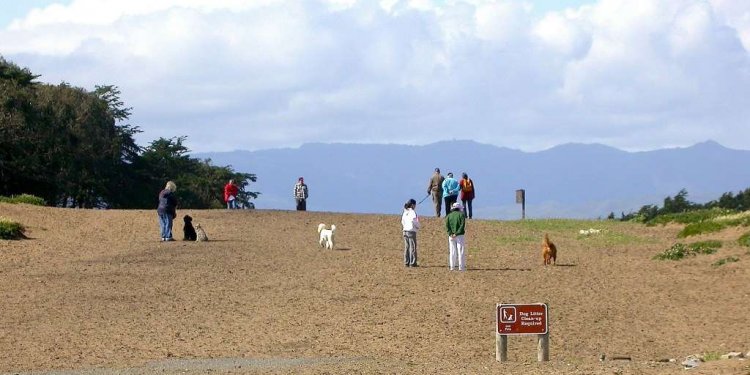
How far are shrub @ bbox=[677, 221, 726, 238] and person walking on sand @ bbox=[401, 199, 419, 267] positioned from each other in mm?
10655

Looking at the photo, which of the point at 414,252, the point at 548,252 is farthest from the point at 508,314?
the point at 548,252

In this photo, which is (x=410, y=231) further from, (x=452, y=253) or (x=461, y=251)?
(x=461, y=251)

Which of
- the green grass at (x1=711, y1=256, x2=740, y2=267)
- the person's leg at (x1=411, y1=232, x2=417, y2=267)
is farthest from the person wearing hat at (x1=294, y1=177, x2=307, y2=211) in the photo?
the green grass at (x1=711, y1=256, x2=740, y2=267)

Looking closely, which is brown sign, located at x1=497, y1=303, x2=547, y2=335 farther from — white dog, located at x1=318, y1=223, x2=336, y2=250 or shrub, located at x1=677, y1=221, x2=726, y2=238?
shrub, located at x1=677, y1=221, x2=726, y2=238

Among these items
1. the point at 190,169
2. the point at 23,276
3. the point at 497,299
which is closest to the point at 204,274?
the point at 23,276

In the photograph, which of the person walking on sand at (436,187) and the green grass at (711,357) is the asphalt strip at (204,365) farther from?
the person walking on sand at (436,187)

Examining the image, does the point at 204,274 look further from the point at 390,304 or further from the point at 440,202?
the point at 440,202

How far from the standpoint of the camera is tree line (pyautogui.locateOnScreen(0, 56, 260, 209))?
2030 inches

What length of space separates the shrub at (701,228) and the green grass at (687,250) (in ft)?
10.2

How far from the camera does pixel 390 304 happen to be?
23297 millimetres

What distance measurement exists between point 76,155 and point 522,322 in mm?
42369

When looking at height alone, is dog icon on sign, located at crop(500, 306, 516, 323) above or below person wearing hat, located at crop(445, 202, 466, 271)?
below

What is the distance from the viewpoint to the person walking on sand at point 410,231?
93.2 feet

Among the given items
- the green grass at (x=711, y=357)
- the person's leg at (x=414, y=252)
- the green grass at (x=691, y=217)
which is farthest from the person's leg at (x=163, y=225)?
the green grass at (x=711, y=357)
